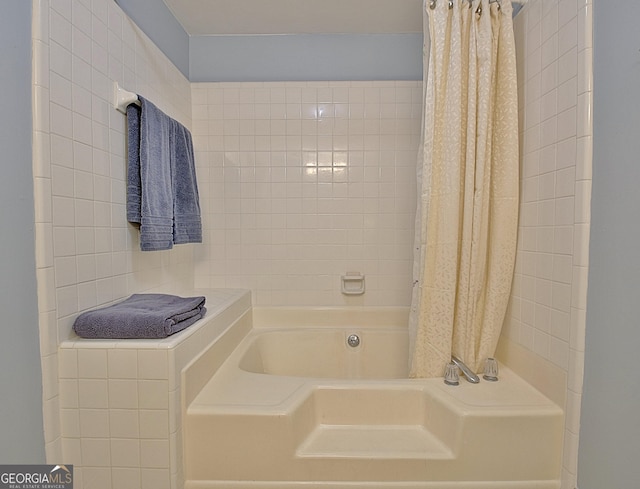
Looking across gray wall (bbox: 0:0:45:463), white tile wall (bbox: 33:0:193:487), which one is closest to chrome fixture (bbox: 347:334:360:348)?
white tile wall (bbox: 33:0:193:487)

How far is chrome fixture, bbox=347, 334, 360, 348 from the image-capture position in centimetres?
204

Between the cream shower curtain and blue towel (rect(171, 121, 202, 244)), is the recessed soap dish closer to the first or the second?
the cream shower curtain

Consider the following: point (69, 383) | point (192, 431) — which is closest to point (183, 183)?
point (69, 383)

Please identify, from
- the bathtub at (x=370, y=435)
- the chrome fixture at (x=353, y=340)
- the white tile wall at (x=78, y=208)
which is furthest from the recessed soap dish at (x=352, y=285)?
the white tile wall at (x=78, y=208)

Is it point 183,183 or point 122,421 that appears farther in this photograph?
point 183,183

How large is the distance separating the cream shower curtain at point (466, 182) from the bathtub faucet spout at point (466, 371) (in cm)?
3

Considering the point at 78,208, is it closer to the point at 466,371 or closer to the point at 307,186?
the point at 307,186

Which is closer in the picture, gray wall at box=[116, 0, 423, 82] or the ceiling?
the ceiling

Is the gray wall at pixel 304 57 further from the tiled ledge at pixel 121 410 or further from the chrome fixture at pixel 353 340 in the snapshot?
the tiled ledge at pixel 121 410

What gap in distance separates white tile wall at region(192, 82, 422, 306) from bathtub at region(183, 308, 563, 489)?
901mm

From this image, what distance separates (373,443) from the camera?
1.19 m

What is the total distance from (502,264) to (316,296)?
1.13 meters

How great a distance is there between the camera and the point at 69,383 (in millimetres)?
1077

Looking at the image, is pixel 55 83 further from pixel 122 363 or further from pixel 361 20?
pixel 361 20
